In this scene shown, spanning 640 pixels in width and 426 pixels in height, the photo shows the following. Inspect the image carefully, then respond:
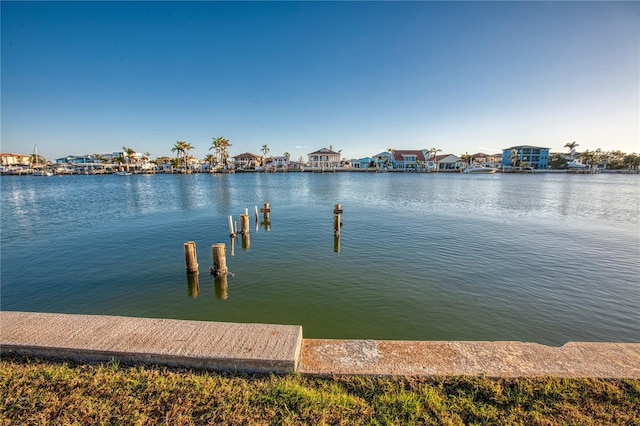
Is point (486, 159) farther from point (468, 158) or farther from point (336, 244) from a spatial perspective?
point (336, 244)

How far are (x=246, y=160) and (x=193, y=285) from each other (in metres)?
142

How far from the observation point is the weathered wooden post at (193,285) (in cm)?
1051

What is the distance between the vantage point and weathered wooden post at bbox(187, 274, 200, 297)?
1051 cm

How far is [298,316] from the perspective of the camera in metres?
8.80

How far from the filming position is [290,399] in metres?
3.72

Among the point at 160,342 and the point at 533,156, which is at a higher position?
the point at 533,156

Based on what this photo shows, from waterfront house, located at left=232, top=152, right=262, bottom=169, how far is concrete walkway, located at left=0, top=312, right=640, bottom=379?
474 feet

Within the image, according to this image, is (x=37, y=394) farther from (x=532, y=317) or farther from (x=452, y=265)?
(x=452, y=265)

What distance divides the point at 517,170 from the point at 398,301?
14788 centimetres

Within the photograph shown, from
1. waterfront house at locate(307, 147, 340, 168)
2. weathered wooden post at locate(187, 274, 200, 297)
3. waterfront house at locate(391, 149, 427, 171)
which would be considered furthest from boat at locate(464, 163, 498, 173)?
weathered wooden post at locate(187, 274, 200, 297)

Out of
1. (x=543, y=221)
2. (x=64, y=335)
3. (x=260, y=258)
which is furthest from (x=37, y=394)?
(x=543, y=221)

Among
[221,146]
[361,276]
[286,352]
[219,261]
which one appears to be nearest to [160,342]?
[286,352]

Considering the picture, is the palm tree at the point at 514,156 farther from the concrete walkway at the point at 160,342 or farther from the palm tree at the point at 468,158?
the concrete walkway at the point at 160,342

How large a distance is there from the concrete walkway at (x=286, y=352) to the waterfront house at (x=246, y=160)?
145m
